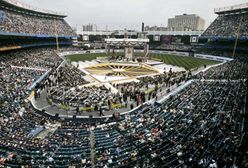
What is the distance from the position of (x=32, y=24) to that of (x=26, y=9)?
5069mm

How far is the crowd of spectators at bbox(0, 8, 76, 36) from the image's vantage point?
48.8m

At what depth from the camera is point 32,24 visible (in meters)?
64.0

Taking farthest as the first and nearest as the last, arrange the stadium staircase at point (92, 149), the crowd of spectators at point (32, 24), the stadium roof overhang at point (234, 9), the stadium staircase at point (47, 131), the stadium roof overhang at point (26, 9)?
the stadium roof overhang at point (234, 9), the stadium roof overhang at point (26, 9), the crowd of spectators at point (32, 24), the stadium staircase at point (47, 131), the stadium staircase at point (92, 149)

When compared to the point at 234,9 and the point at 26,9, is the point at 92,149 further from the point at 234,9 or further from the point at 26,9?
the point at 234,9

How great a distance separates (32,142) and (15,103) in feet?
29.5

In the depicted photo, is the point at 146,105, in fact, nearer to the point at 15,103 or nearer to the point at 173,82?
the point at 173,82

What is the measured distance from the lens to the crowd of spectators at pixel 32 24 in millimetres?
48750

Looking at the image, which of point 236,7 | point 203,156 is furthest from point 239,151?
point 236,7

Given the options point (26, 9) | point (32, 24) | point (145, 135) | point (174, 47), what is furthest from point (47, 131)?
point (174, 47)

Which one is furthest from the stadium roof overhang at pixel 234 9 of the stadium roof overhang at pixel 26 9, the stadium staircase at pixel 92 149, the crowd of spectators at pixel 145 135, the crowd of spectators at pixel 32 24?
the stadium staircase at pixel 92 149

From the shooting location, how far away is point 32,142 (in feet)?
56.4

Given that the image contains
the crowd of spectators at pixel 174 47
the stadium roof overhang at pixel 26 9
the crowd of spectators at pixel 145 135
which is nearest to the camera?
the crowd of spectators at pixel 145 135

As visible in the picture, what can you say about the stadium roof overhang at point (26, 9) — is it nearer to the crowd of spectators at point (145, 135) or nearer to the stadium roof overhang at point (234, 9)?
the crowd of spectators at point (145, 135)

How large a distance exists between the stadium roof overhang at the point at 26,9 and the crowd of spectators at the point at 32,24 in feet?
3.32
